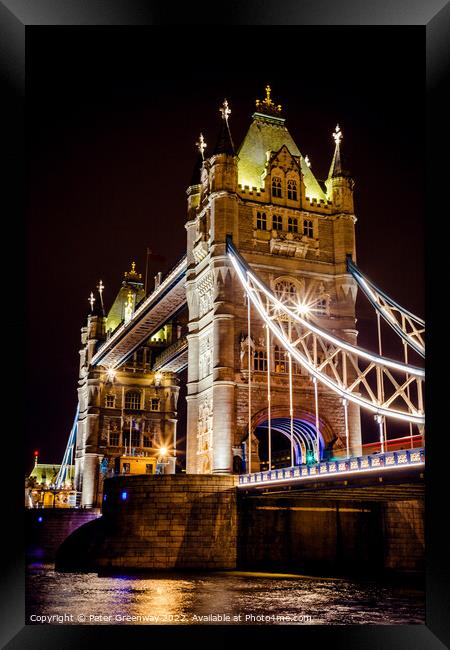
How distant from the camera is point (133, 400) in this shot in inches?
2229

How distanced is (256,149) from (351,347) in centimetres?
1614

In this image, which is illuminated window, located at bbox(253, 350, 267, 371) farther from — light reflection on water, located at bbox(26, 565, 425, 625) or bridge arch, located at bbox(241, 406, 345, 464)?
light reflection on water, located at bbox(26, 565, 425, 625)

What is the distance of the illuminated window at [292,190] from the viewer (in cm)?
3491

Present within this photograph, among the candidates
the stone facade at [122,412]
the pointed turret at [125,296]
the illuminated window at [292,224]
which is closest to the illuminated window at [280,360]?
the illuminated window at [292,224]

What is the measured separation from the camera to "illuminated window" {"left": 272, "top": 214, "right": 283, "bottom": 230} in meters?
34.2

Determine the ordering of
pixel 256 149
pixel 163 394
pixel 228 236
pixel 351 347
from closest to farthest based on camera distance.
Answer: pixel 351 347 → pixel 228 236 → pixel 256 149 → pixel 163 394

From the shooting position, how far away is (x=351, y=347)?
2245 centimetres

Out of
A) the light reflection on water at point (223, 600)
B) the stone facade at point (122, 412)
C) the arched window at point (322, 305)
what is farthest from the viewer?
the stone facade at point (122, 412)

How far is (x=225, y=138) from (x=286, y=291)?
7.17 m

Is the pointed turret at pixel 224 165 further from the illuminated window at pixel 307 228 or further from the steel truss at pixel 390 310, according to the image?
the steel truss at pixel 390 310

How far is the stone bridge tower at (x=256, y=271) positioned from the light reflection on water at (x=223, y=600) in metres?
6.79
